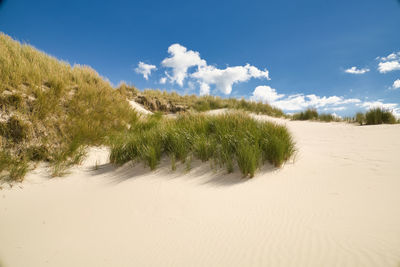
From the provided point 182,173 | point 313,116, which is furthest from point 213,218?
point 313,116

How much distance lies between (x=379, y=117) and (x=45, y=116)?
40.4 ft

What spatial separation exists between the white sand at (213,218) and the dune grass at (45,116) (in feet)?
2.31

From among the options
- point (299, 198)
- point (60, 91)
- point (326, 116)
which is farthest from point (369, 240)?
point (326, 116)

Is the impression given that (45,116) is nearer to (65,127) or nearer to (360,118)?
(65,127)

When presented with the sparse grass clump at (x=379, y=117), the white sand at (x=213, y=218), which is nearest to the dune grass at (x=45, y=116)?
the white sand at (x=213, y=218)

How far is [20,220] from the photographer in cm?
254

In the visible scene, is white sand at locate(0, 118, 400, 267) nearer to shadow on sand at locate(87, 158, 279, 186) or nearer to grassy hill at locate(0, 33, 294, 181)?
shadow on sand at locate(87, 158, 279, 186)

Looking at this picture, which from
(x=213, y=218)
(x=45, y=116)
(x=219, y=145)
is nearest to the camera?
(x=213, y=218)

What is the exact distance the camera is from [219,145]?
3.74m

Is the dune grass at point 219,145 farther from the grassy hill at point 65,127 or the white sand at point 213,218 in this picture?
the white sand at point 213,218

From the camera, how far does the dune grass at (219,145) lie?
328 cm

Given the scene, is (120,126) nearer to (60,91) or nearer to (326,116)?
(60,91)

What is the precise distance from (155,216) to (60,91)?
4.92 m

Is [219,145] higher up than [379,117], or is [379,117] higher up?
[379,117]
